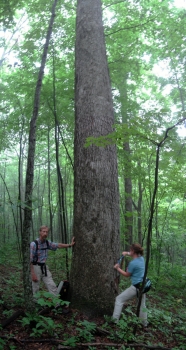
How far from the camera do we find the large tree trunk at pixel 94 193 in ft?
12.5

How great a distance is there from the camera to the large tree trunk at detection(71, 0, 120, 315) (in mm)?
3811

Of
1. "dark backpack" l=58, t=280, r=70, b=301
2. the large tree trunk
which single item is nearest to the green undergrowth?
"dark backpack" l=58, t=280, r=70, b=301

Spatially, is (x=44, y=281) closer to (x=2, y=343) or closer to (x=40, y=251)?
(x=40, y=251)

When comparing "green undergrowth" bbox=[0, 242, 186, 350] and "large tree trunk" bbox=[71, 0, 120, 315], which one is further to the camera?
"large tree trunk" bbox=[71, 0, 120, 315]

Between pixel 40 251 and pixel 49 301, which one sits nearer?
pixel 49 301

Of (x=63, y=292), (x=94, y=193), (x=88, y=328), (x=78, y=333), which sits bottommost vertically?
(x=78, y=333)

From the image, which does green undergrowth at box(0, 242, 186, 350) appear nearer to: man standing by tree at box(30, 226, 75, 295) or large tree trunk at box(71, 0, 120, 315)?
large tree trunk at box(71, 0, 120, 315)

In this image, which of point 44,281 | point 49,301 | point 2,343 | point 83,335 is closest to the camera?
point 2,343

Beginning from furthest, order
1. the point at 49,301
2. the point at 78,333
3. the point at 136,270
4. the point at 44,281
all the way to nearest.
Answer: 1. the point at 44,281
2. the point at 136,270
3. the point at 49,301
4. the point at 78,333

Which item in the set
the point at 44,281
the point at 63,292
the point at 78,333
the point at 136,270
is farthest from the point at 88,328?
the point at 44,281

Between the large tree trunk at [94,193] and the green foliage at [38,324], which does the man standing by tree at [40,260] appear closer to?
the large tree trunk at [94,193]

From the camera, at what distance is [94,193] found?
402cm

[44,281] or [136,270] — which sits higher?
[136,270]

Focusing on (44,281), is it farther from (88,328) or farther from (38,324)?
(88,328)
